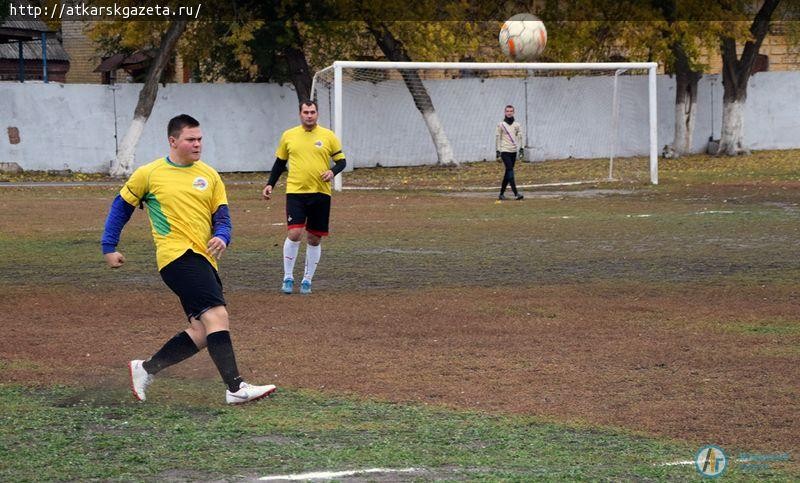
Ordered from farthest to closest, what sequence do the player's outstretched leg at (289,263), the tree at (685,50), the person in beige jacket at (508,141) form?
A: the tree at (685,50) → the person in beige jacket at (508,141) → the player's outstretched leg at (289,263)

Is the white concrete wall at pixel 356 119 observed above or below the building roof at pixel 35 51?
below

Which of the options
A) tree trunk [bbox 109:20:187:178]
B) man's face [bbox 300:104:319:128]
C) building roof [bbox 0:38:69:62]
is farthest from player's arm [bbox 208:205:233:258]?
building roof [bbox 0:38:69:62]

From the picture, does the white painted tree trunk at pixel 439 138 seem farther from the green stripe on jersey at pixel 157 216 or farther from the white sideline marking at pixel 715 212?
the green stripe on jersey at pixel 157 216

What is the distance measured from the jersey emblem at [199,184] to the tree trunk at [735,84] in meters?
30.9

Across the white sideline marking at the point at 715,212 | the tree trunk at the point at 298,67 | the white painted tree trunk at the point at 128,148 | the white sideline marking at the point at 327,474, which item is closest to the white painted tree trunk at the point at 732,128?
the tree trunk at the point at 298,67

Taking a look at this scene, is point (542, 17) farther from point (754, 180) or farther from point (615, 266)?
point (615, 266)

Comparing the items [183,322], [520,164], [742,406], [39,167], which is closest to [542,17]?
[520,164]

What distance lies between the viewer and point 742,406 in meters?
7.18

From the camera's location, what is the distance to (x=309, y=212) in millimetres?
12523

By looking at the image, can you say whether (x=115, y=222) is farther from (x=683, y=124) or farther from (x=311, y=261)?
(x=683, y=124)

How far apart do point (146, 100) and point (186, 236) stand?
25.7 m

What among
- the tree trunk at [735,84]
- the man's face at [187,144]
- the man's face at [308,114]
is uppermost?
the tree trunk at [735,84]

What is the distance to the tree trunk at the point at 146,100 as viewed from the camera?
31688 millimetres

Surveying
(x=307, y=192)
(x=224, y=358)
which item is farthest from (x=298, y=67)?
(x=224, y=358)
